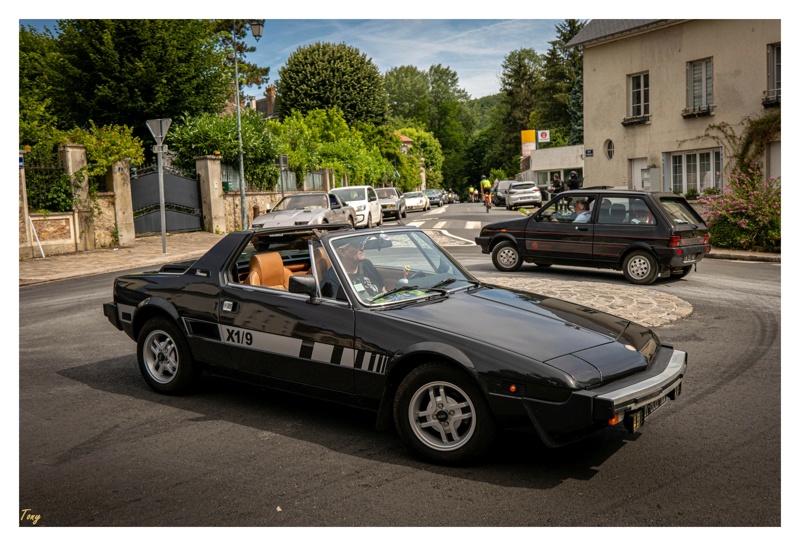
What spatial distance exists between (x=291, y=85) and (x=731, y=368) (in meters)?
56.9

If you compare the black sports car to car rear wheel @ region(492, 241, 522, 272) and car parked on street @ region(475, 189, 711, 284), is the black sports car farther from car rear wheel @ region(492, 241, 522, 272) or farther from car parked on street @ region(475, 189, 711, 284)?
car rear wheel @ region(492, 241, 522, 272)

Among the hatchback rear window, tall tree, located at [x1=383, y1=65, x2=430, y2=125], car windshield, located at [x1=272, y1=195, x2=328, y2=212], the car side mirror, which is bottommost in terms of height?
the car side mirror

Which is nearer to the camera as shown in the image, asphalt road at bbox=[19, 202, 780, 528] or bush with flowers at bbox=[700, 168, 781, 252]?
asphalt road at bbox=[19, 202, 780, 528]

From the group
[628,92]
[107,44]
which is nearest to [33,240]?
[107,44]

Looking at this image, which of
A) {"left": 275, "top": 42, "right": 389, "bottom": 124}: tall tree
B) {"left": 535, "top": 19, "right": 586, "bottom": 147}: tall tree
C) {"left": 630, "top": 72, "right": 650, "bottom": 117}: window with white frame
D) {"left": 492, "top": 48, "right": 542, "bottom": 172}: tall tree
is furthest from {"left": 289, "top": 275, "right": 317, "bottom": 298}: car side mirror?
{"left": 492, "top": 48, "right": 542, "bottom": 172}: tall tree

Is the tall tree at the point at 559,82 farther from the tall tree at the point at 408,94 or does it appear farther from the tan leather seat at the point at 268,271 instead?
the tan leather seat at the point at 268,271

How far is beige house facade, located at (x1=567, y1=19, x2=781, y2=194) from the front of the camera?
22938 millimetres

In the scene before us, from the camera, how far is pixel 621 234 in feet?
42.1

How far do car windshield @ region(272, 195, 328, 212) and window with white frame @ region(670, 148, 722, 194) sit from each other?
12583mm

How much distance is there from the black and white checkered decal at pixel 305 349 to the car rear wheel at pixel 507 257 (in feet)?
30.3

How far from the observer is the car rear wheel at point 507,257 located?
1423 centimetres

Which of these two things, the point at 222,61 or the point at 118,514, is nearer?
the point at 118,514

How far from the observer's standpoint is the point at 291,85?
60.1 m

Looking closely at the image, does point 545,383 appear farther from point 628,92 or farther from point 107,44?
point 107,44
